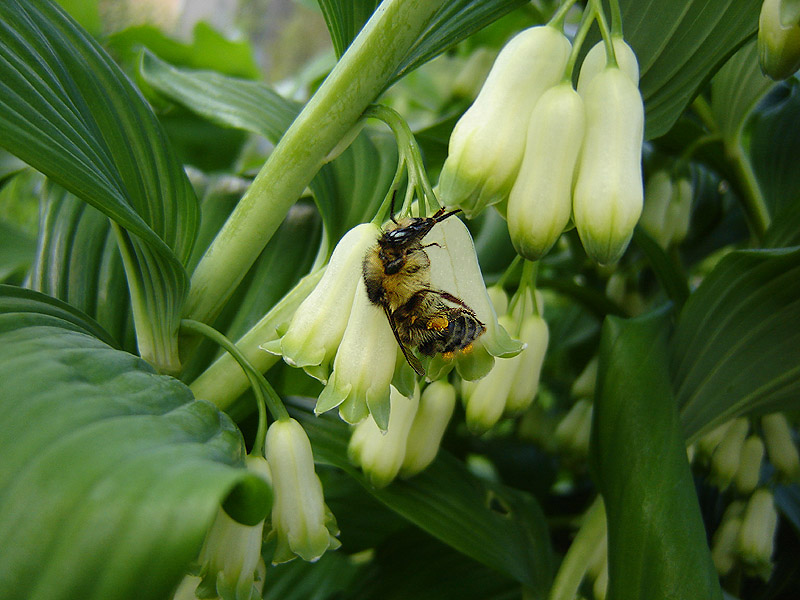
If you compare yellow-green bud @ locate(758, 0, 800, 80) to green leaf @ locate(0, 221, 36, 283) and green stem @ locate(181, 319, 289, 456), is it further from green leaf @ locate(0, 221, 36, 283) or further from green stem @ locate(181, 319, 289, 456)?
green leaf @ locate(0, 221, 36, 283)

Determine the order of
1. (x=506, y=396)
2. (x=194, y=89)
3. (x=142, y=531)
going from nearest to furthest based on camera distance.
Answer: (x=142, y=531) < (x=506, y=396) < (x=194, y=89)

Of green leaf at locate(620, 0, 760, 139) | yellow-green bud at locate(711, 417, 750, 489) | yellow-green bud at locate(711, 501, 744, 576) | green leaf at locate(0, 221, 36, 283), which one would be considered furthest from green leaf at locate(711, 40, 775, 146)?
green leaf at locate(0, 221, 36, 283)

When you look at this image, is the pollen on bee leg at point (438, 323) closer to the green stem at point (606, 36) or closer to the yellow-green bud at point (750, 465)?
the green stem at point (606, 36)

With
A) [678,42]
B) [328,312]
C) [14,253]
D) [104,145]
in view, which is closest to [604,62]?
[678,42]

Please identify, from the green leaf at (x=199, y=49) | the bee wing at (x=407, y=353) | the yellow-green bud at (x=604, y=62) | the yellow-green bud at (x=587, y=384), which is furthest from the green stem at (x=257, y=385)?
the green leaf at (x=199, y=49)

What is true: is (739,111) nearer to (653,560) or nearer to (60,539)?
(653,560)

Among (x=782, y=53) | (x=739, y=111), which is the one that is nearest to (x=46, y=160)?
(x=782, y=53)

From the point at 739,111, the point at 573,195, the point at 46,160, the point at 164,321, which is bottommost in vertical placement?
the point at 164,321
